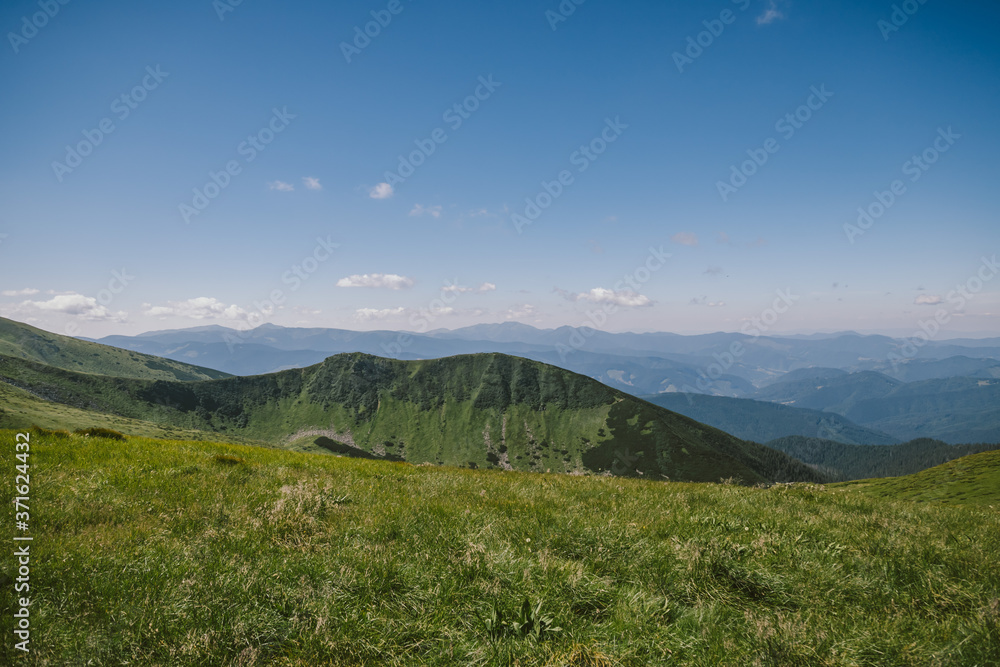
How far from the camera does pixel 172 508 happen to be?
7.25m

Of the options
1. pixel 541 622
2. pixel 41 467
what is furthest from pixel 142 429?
pixel 541 622

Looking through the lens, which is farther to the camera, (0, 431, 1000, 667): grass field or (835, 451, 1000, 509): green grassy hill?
(835, 451, 1000, 509): green grassy hill

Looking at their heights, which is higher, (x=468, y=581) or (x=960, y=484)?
(x=468, y=581)

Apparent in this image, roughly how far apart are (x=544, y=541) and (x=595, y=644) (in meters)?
2.48

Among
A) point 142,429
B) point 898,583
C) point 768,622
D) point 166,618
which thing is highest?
point 166,618

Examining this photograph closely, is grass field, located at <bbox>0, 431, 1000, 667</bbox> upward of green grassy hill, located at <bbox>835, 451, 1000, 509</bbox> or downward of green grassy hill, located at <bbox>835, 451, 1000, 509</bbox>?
upward

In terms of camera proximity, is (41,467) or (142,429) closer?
(41,467)

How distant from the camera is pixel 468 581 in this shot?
16.8 ft

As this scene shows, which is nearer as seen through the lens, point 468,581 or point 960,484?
point 468,581

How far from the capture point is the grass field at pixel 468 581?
3.97 meters

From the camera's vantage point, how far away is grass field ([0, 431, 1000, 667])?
3.97m

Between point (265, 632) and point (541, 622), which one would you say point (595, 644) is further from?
point (265, 632)

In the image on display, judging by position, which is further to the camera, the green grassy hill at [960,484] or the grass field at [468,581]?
the green grassy hill at [960,484]

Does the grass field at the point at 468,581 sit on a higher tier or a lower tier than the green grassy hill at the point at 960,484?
higher
